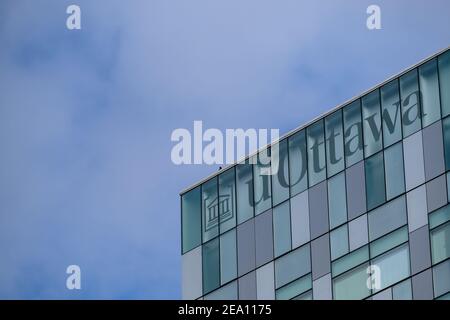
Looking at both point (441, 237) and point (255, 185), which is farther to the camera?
point (255, 185)

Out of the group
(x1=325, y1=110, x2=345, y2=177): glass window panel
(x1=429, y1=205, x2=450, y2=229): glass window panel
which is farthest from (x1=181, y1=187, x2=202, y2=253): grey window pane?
(x1=429, y1=205, x2=450, y2=229): glass window panel

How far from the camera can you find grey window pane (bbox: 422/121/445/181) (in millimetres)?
58281

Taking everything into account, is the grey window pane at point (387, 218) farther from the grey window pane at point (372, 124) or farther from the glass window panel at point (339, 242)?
the grey window pane at point (372, 124)

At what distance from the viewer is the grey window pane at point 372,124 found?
60406 millimetres

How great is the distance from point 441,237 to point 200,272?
1080cm

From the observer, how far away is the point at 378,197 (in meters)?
59.7

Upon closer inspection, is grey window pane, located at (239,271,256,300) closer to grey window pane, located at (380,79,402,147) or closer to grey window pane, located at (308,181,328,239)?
grey window pane, located at (308,181,328,239)

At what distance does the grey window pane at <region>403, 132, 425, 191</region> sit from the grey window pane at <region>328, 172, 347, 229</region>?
2573mm

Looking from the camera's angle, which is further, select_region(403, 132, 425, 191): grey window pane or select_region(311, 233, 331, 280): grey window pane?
select_region(311, 233, 331, 280): grey window pane
